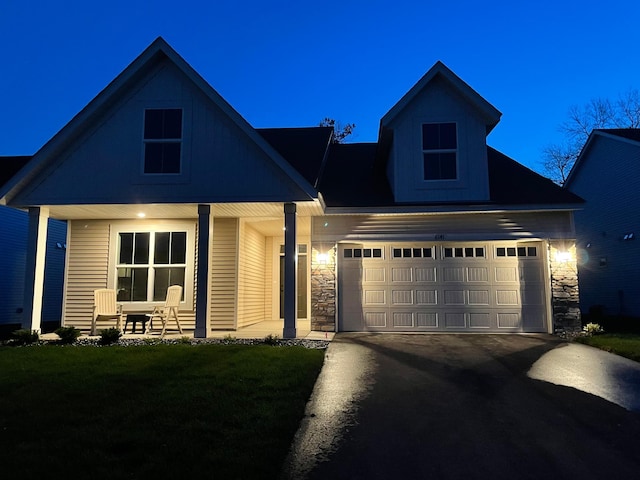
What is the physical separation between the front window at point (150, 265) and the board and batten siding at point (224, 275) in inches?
29.4

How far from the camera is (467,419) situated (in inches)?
180

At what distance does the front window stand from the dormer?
18.3 ft

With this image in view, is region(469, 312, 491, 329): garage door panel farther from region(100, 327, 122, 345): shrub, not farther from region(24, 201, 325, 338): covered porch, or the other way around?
region(100, 327, 122, 345): shrub

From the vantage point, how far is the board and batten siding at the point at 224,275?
10867 millimetres

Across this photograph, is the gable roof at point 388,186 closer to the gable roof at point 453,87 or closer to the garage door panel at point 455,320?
the gable roof at point 453,87

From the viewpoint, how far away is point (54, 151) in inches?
374

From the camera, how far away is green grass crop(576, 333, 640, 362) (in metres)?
7.83

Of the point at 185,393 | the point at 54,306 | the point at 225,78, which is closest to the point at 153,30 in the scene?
the point at 225,78

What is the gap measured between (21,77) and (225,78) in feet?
255

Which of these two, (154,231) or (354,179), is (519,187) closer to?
(354,179)

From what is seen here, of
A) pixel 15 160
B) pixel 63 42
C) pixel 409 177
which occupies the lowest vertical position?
pixel 409 177

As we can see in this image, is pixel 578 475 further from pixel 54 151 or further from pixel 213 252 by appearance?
pixel 54 151

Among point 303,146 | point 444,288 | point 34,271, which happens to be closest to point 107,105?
point 34,271

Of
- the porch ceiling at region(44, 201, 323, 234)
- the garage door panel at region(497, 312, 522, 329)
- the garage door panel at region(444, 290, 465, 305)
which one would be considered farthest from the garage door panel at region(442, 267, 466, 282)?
the porch ceiling at region(44, 201, 323, 234)
